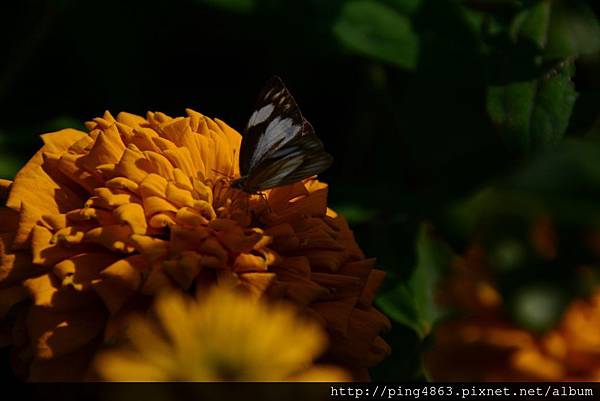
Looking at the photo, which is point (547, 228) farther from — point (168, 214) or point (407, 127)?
point (168, 214)

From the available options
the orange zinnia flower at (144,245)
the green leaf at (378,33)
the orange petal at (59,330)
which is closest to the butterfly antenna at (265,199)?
the orange zinnia flower at (144,245)

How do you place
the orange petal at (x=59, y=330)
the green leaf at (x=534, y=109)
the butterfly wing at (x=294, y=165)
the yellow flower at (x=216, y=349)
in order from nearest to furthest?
the yellow flower at (x=216, y=349) → the orange petal at (x=59, y=330) → the butterfly wing at (x=294, y=165) → the green leaf at (x=534, y=109)

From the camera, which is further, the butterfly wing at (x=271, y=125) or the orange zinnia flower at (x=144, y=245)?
the butterfly wing at (x=271, y=125)

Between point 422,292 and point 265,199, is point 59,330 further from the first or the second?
point 422,292

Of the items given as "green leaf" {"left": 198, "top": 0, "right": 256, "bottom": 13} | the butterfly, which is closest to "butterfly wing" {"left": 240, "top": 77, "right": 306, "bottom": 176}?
the butterfly

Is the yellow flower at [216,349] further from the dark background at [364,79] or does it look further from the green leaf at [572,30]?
the green leaf at [572,30]

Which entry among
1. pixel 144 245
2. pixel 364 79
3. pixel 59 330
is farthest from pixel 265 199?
pixel 364 79

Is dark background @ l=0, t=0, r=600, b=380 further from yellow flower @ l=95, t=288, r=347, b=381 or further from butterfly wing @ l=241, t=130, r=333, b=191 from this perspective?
yellow flower @ l=95, t=288, r=347, b=381

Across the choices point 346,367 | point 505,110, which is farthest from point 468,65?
point 346,367
